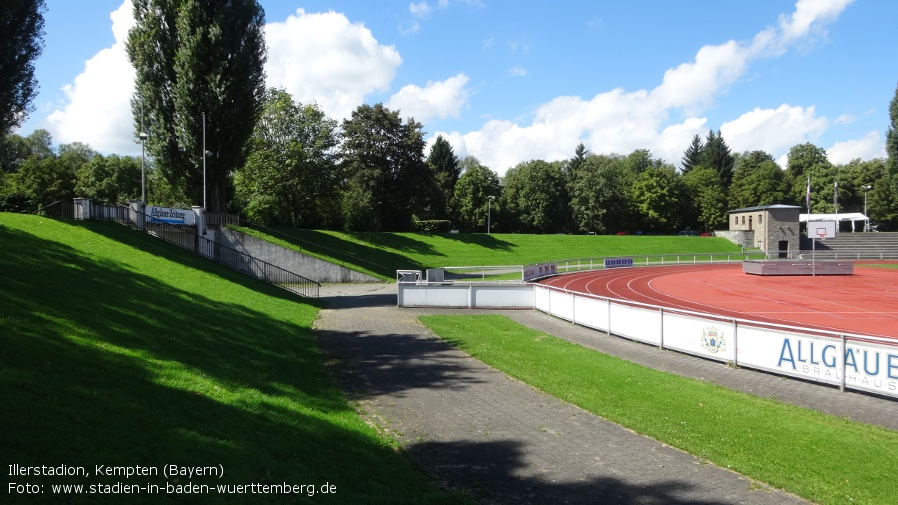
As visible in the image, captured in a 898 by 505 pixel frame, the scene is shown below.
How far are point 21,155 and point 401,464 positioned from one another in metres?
96.6

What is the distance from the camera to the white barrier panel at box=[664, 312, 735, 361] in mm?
13688

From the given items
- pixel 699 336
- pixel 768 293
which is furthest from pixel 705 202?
pixel 699 336

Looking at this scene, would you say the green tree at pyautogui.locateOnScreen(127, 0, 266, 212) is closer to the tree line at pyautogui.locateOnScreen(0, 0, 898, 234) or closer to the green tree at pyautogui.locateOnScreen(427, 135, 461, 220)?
the tree line at pyautogui.locateOnScreen(0, 0, 898, 234)

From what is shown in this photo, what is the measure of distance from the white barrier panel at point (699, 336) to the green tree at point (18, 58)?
28490 millimetres

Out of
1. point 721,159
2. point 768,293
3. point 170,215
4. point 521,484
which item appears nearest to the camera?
point 521,484

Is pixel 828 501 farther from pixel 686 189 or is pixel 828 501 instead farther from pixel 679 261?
pixel 686 189

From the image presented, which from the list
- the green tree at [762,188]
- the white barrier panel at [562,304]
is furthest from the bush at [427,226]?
the green tree at [762,188]

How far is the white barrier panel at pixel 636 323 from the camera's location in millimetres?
15992

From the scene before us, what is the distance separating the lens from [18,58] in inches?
1012

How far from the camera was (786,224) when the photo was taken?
68188 millimetres

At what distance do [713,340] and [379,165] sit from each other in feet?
158

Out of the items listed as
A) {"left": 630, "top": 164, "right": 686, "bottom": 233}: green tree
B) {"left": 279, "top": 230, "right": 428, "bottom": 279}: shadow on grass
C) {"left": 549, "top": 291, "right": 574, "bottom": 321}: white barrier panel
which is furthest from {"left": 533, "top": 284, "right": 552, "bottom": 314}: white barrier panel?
{"left": 630, "top": 164, "right": 686, "bottom": 233}: green tree

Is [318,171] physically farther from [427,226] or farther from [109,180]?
[109,180]

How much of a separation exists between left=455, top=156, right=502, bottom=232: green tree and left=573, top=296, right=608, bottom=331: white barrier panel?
60.8 m
